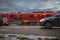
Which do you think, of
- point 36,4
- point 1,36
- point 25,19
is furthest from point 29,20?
point 1,36

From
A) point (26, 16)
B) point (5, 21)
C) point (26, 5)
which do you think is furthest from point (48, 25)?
point (5, 21)

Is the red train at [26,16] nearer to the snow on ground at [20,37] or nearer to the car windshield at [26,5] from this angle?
the car windshield at [26,5]

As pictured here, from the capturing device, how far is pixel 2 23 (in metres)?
5.93

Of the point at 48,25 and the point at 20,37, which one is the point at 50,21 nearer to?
the point at 48,25

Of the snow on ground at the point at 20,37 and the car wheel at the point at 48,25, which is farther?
the car wheel at the point at 48,25

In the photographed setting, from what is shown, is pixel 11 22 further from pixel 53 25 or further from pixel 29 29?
pixel 53 25

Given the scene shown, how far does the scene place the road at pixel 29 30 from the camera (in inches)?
227

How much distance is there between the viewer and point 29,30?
19.1 feet

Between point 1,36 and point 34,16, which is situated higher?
point 34,16

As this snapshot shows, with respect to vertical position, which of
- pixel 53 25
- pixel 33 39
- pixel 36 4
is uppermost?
pixel 36 4

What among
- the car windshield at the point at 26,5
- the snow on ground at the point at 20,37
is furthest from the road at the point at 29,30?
the car windshield at the point at 26,5

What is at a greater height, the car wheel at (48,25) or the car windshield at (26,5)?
the car windshield at (26,5)

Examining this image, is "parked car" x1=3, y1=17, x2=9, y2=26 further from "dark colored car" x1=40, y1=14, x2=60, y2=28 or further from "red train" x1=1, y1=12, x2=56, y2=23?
"dark colored car" x1=40, y1=14, x2=60, y2=28

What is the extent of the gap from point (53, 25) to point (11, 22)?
126 cm
